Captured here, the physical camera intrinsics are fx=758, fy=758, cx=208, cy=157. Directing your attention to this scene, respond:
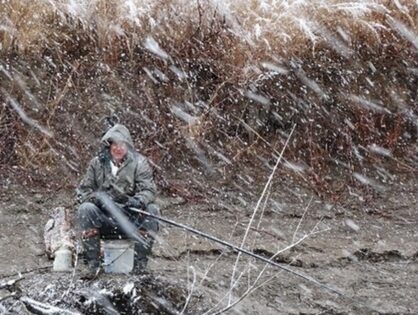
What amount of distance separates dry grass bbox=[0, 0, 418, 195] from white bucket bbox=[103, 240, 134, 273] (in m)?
3.26

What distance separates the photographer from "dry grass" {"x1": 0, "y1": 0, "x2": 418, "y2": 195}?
8.75 metres

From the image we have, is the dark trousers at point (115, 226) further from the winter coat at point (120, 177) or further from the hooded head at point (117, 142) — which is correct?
the hooded head at point (117, 142)

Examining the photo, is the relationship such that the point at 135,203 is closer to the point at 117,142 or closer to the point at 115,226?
the point at 115,226

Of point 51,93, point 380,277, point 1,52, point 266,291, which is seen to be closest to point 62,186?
point 51,93

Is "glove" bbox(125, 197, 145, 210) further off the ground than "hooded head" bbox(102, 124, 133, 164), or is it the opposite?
"hooded head" bbox(102, 124, 133, 164)

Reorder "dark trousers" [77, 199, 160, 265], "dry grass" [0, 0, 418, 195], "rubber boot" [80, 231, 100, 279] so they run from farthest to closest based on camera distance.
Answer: "dry grass" [0, 0, 418, 195]
"rubber boot" [80, 231, 100, 279]
"dark trousers" [77, 199, 160, 265]

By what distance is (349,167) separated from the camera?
8.83 meters

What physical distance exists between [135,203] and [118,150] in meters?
0.46

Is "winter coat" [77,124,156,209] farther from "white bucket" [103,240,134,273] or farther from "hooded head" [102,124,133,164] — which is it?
"white bucket" [103,240,134,273]

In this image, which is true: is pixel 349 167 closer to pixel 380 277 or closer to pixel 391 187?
pixel 391 187

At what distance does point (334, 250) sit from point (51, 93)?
3805 millimetres

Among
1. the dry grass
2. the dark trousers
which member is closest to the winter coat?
the dark trousers

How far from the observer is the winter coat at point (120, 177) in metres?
5.59

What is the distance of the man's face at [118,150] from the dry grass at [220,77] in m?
2.83
